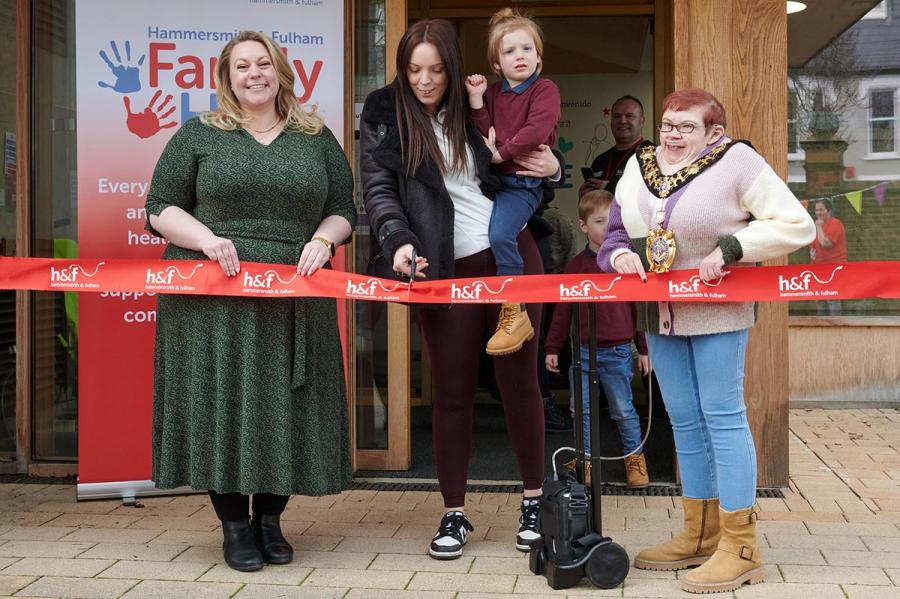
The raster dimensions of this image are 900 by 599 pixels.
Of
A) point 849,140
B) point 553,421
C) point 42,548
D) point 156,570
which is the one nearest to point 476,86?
point 156,570

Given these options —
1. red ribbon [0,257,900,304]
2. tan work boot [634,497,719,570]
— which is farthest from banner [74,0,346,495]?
tan work boot [634,497,719,570]

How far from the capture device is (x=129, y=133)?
518cm

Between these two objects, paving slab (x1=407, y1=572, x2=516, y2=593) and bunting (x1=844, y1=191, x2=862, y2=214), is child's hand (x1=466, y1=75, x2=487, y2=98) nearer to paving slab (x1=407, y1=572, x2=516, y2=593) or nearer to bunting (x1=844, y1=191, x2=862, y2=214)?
paving slab (x1=407, y1=572, x2=516, y2=593)

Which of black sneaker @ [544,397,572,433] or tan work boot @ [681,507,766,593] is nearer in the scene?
tan work boot @ [681,507,766,593]

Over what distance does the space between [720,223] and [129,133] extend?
2.87 metres

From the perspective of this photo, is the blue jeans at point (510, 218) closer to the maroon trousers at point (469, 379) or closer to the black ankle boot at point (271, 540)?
the maroon trousers at point (469, 379)

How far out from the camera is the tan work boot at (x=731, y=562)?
3.72 m

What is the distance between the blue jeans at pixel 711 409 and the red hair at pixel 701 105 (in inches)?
28.5

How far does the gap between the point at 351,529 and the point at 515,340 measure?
1270 mm

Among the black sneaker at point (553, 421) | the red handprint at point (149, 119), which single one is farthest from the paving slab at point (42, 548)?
the black sneaker at point (553, 421)

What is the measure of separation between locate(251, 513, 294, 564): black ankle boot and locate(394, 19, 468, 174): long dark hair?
4.75ft

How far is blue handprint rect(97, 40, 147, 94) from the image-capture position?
5.17 meters

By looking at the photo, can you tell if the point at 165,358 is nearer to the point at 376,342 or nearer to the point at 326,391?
the point at 326,391

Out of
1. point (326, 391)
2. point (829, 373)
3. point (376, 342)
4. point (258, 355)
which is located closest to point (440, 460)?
point (326, 391)
